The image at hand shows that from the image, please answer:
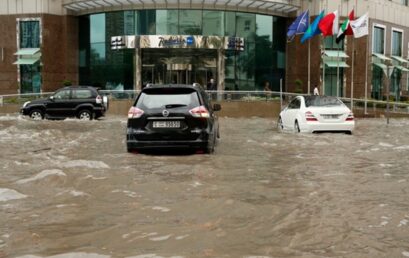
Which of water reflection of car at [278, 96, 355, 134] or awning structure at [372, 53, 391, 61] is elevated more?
awning structure at [372, 53, 391, 61]

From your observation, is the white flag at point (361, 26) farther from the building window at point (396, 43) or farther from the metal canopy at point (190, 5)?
the building window at point (396, 43)

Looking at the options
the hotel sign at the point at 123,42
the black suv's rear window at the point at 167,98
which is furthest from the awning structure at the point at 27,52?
the black suv's rear window at the point at 167,98

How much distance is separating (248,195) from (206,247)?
255 centimetres

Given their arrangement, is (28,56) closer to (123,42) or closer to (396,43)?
(123,42)

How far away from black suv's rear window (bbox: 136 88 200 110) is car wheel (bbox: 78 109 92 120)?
1304cm

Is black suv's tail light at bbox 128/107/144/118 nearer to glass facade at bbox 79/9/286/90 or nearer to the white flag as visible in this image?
the white flag

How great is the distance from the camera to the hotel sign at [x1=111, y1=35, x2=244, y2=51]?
119 feet

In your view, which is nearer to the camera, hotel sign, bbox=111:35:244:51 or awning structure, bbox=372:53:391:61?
hotel sign, bbox=111:35:244:51

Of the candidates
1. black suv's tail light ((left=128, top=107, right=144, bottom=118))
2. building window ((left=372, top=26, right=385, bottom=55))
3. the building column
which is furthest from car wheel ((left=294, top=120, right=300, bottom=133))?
building window ((left=372, top=26, right=385, bottom=55))

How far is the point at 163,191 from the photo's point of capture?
7.80 metres

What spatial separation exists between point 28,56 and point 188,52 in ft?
38.5

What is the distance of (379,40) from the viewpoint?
4331cm

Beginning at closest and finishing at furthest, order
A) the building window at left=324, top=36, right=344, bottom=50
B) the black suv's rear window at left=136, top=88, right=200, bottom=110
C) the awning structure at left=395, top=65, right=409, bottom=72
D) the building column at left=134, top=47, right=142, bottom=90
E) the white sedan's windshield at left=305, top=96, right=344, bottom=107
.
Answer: the black suv's rear window at left=136, top=88, right=200, bottom=110 < the white sedan's windshield at left=305, top=96, right=344, bottom=107 < the building column at left=134, top=47, right=142, bottom=90 < the building window at left=324, top=36, right=344, bottom=50 < the awning structure at left=395, top=65, right=409, bottom=72

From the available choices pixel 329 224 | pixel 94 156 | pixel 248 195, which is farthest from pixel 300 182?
pixel 94 156
